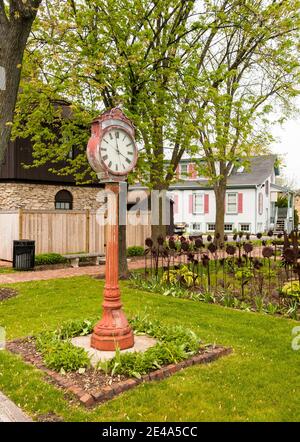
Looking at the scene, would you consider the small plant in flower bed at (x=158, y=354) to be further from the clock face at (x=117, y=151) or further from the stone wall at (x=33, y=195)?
the stone wall at (x=33, y=195)

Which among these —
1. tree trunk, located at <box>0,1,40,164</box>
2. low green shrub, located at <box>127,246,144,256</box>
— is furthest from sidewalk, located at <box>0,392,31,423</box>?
low green shrub, located at <box>127,246,144,256</box>

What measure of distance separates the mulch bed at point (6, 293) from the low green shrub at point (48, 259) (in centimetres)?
385

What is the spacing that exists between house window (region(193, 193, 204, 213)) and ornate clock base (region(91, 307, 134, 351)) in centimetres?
3008

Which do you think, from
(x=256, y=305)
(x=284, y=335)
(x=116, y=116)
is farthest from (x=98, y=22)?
(x=284, y=335)

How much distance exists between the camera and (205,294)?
851cm

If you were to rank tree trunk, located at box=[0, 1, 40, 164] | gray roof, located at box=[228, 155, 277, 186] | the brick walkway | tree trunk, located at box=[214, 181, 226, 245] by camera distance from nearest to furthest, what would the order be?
1. tree trunk, located at box=[0, 1, 40, 164]
2. the brick walkway
3. tree trunk, located at box=[214, 181, 226, 245]
4. gray roof, located at box=[228, 155, 277, 186]

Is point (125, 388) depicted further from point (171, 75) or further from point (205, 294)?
point (171, 75)

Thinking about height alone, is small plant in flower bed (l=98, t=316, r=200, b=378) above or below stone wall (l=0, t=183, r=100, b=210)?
below


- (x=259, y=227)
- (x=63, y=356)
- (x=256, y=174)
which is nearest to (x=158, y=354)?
(x=63, y=356)

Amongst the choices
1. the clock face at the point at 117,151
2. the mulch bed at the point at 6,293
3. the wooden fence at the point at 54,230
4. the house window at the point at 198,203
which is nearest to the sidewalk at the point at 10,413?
the clock face at the point at 117,151

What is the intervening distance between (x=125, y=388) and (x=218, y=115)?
790 cm

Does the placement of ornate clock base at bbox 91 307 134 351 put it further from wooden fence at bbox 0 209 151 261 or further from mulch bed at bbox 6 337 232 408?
wooden fence at bbox 0 209 151 261

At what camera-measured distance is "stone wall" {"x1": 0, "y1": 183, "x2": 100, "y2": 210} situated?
19.4 meters

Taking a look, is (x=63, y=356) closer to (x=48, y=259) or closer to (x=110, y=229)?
(x=110, y=229)
